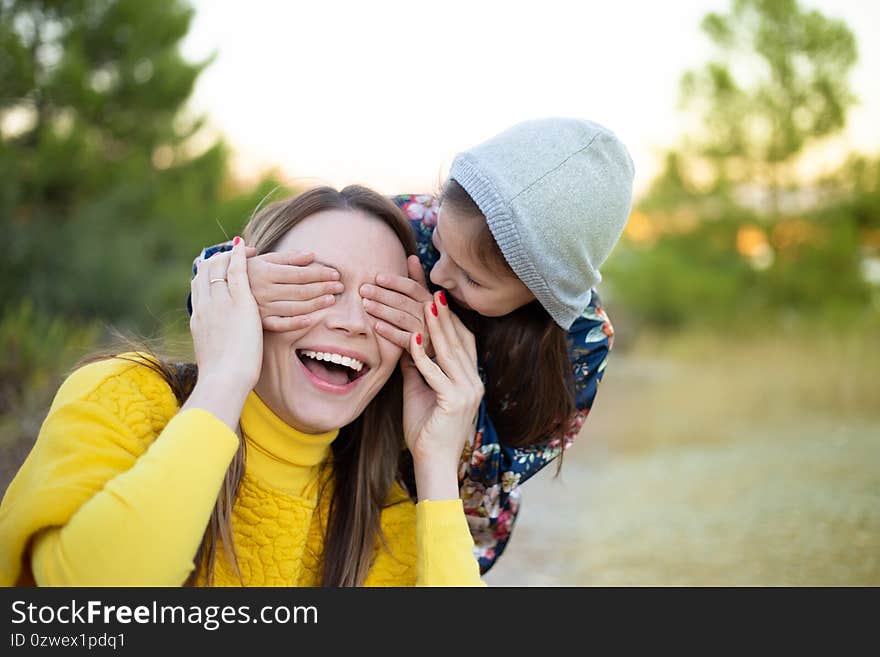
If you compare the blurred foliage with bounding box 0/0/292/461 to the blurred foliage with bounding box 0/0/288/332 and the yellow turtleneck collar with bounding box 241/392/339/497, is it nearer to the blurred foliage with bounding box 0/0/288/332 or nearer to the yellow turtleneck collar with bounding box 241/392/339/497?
the blurred foliage with bounding box 0/0/288/332

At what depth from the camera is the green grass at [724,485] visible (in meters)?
A: 5.37

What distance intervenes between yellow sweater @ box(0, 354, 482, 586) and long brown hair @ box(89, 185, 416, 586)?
0.09 m

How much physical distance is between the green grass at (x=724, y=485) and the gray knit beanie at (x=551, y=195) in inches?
79.2

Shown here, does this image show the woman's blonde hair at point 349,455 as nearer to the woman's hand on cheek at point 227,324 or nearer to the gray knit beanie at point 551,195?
the woman's hand on cheek at point 227,324

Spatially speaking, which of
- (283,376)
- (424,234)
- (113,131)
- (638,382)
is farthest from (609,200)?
(113,131)

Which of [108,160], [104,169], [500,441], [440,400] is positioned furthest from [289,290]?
[108,160]

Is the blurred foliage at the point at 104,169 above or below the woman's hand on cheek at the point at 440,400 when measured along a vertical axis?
above

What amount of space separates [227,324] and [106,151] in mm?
13210

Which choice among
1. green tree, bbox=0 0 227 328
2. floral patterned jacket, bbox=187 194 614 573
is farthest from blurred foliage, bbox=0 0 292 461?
floral patterned jacket, bbox=187 194 614 573

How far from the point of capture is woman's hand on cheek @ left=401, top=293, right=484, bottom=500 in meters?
2.47

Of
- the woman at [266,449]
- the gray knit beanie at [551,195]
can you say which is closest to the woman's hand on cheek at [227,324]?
the woman at [266,449]

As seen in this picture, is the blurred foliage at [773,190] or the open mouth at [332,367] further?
the blurred foliage at [773,190]

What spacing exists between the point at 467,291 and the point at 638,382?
39.5 feet

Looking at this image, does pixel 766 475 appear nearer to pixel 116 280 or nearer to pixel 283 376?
pixel 283 376
